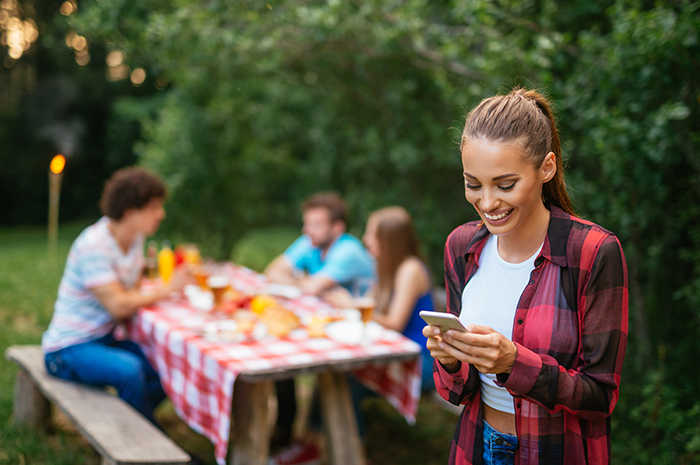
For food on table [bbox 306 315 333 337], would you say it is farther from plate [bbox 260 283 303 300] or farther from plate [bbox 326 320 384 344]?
plate [bbox 260 283 303 300]

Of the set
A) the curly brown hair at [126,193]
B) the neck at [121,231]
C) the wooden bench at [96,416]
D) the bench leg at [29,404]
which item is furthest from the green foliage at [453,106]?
the bench leg at [29,404]

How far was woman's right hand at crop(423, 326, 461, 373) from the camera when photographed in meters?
1.23

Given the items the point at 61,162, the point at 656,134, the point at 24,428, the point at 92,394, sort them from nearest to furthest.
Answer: the point at 656,134 → the point at 92,394 → the point at 24,428 → the point at 61,162

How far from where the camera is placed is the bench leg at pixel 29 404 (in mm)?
3170

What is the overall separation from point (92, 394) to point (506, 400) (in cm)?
225

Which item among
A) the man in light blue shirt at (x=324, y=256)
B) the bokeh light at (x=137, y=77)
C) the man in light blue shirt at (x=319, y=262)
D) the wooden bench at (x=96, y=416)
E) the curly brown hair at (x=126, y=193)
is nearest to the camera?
the wooden bench at (x=96, y=416)

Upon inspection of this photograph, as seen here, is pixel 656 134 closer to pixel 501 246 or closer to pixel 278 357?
pixel 501 246

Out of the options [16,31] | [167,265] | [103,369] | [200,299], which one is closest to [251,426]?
[103,369]

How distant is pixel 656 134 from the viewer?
237 cm

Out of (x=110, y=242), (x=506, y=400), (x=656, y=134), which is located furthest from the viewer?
(x=110, y=242)

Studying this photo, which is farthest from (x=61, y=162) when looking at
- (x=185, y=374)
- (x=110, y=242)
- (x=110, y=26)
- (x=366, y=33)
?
(x=366, y=33)

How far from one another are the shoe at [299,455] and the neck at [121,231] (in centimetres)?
153

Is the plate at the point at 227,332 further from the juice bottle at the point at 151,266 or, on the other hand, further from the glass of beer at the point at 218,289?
the juice bottle at the point at 151,266

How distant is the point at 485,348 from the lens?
1141 mm
